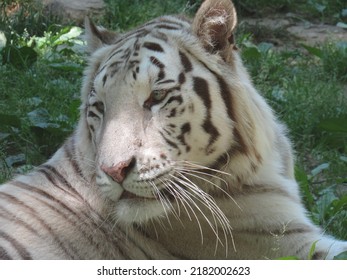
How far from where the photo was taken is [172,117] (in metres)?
3.78

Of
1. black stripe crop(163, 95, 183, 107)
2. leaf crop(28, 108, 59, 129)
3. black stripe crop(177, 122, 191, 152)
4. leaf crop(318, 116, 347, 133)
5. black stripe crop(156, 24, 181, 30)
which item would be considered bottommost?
leaf crop(318, 116, 347, 133)

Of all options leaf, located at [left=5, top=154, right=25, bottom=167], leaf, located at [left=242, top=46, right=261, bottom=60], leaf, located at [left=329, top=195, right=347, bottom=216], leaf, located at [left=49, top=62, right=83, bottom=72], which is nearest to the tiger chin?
leaf, located at [left=329, top=195, right=347, bottom=216]

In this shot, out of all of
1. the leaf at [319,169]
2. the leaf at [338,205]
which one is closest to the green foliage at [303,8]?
the leaf at [319,169]

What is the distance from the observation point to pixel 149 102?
3.78 meters

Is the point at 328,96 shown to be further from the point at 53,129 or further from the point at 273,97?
the point at 53,129

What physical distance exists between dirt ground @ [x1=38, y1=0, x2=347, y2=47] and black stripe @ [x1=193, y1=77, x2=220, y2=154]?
162 inches

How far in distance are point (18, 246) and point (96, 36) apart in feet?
3.94

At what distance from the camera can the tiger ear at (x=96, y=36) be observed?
4.30 meters

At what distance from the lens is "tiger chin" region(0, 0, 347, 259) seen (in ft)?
12.3

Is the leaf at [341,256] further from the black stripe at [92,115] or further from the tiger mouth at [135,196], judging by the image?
the black stripe at [92,115]

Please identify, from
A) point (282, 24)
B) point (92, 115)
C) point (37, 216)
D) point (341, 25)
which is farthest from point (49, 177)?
point (341, 25)

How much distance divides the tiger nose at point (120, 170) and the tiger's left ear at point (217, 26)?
0.75 meters

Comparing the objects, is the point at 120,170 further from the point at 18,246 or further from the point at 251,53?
the point at 251,53

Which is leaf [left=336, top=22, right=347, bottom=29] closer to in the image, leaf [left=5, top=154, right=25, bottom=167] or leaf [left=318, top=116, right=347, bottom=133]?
leaf [left=318, top=116, right=347, bottom=133]
